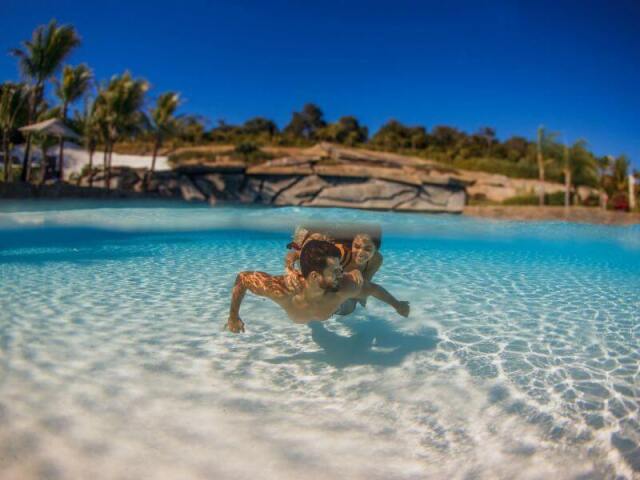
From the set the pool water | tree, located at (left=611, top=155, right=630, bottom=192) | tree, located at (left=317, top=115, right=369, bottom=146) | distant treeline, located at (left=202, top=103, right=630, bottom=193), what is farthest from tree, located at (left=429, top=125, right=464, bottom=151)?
the pool water

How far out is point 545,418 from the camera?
2.66 meters

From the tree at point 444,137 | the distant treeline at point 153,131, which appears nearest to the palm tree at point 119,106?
the distant treeline at point 153,131

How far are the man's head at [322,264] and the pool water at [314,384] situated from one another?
30.9 inches

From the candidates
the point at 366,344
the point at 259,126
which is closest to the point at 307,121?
the point at 259,126

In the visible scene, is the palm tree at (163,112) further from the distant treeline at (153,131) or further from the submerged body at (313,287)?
the submerged body at (313,287)

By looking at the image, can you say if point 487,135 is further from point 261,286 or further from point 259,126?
point 261,286

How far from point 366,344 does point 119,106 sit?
2338cm

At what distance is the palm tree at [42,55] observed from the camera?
18.1 meters

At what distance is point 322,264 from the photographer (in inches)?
113

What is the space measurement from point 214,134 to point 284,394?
37139mm

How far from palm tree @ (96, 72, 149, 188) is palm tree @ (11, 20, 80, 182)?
3.72 m

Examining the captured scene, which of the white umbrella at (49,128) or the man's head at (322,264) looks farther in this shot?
the white umbrella at (49,128)

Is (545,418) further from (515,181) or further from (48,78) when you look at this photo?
(515,181)

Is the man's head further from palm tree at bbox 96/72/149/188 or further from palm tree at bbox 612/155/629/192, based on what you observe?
palm tree at bbox 612/155/629/192
